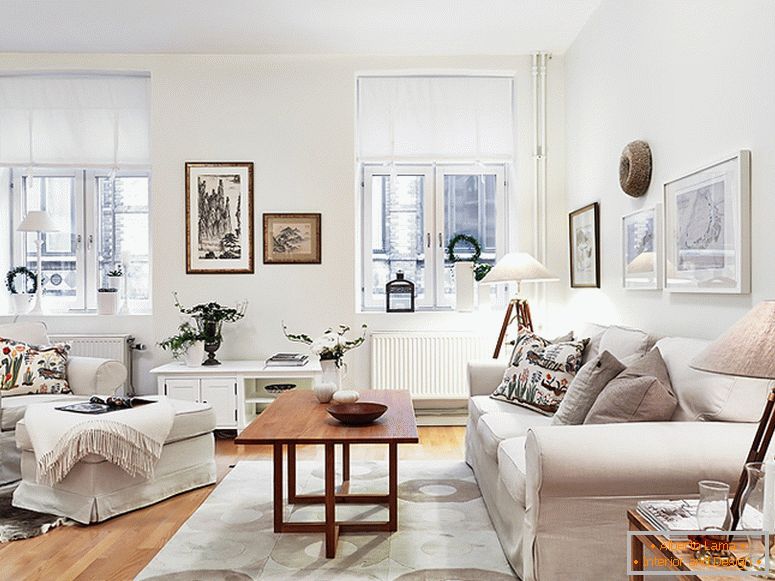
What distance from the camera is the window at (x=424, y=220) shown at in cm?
575

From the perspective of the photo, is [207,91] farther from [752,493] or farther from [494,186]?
[752,493]

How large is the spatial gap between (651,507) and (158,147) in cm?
483

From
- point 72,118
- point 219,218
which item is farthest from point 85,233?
point 219,218

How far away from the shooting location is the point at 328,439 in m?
2.82

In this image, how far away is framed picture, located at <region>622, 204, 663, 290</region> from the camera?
358 centimetres

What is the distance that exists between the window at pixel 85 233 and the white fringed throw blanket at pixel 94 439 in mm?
2371

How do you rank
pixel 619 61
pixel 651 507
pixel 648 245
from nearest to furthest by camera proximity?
1. pixel 651 507
2. pixel 648 245
3. pixel 619 61

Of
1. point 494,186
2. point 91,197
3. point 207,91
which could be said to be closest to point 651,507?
point 494,186

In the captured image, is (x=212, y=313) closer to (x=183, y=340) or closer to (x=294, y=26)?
(x=183, y=340)

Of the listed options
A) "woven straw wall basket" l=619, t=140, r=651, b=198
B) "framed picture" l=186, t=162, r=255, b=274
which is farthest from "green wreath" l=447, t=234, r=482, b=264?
"woven straw wall basket" l=619, t=140, r=651, b=198

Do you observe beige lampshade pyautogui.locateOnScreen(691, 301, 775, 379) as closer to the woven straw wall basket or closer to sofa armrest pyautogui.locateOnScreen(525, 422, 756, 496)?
sofa armrest pyautogui.locateOnScreen(525, 422, 756, 496)

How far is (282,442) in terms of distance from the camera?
111 inches

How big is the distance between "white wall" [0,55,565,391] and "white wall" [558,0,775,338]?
0.75 metres

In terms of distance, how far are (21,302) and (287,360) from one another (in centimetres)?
225
